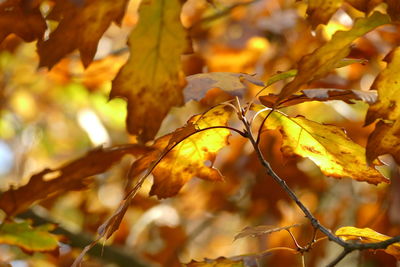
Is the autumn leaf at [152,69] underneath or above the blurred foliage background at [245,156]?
above

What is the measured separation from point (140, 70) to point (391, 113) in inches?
15.0

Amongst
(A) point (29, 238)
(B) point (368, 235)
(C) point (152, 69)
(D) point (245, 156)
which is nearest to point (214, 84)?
(C) point (152, 69)

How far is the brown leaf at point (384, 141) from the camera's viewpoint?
96 centimetres

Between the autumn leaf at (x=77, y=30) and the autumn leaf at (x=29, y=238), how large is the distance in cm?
44

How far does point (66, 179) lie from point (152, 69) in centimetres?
38

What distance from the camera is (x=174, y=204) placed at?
319 centimetres

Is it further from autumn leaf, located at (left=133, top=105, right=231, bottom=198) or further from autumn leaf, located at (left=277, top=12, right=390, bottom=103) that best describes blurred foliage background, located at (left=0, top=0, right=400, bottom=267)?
autumn leaf, located at (left=277, top=12, right=390, bottom=103)

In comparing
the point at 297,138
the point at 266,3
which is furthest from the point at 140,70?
the point at 266,3

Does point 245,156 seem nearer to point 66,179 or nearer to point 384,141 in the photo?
point 66,179

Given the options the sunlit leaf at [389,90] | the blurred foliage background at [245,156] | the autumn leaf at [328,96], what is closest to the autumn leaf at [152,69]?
the autumn leaf at [328,96]

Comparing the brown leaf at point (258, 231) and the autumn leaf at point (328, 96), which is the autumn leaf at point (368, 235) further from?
→ the autumn leaf at point (328, 96)

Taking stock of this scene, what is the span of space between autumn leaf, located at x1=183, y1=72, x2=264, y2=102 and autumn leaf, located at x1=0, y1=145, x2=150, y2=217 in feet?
0.74

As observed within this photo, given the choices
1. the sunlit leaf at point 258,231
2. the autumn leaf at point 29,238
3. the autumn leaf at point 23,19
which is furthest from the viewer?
the autumn leaf at point 29,238

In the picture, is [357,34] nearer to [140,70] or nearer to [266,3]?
[140,70]
